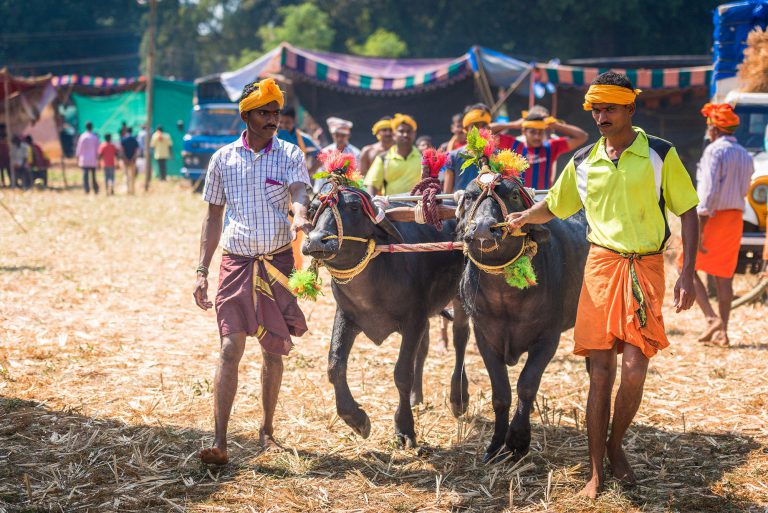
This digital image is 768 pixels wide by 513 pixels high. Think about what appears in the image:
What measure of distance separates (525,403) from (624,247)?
129cm

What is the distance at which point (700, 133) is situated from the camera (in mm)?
23094

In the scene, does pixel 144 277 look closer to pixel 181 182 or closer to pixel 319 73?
pixel 319 73

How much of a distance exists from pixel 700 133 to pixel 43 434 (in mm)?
20453

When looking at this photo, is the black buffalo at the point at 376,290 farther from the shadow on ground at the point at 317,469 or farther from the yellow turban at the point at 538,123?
the yellow turban at the point at 538,123

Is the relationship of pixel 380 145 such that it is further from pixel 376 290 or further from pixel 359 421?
pixel 359 421

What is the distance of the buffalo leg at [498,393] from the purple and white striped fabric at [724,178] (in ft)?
13.0

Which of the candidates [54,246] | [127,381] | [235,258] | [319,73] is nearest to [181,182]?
[319,73]

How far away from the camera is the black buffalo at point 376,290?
5707 mm

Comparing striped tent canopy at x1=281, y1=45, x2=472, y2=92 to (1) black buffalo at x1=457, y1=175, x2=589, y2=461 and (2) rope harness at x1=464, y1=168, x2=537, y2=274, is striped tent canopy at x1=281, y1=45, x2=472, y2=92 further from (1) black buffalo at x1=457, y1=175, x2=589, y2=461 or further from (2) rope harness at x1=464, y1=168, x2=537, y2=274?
(2) rope harness at x1=464, y1=168, x2=537, y2=274

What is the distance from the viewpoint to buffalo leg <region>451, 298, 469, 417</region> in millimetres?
6793

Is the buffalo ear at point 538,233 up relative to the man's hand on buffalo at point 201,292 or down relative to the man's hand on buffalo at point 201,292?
up

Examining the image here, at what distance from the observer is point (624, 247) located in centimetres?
490

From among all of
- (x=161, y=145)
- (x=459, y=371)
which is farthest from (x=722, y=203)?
(x=161, y=145)

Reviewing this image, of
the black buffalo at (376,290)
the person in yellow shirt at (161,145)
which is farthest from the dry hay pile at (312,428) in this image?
the person in yellow shirt at (161,145)
